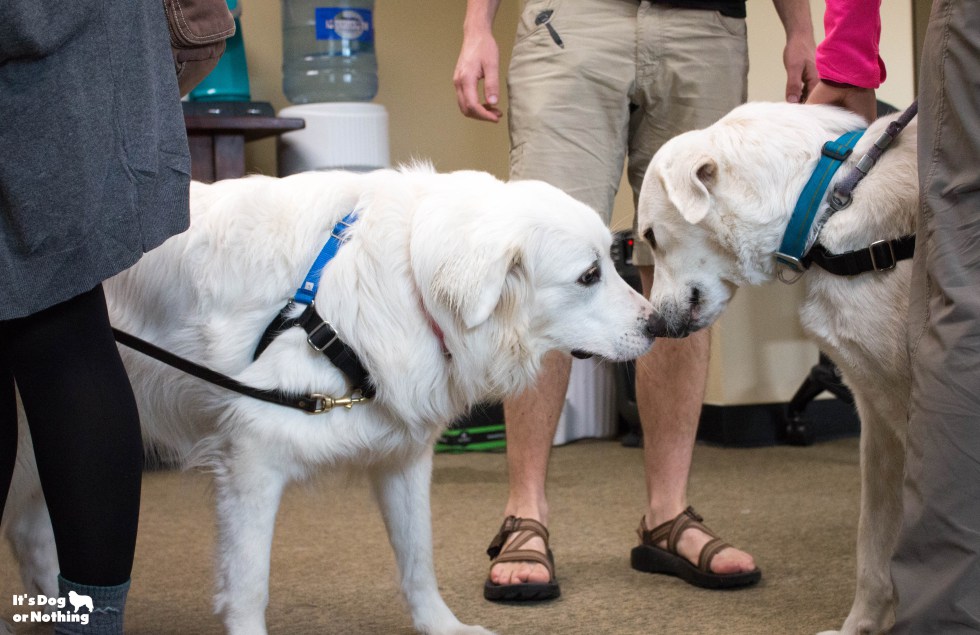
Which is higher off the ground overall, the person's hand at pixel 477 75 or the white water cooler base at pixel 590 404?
the person's hand at pixel 477 75

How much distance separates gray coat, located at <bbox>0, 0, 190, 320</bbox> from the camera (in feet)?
3.51

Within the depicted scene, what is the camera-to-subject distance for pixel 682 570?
2.11 metres

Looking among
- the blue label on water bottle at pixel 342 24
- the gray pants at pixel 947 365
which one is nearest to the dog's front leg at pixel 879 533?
the gray pants at pixel 947 365

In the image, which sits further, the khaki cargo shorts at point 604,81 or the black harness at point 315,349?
the khaki cargo shorts at point 604,81

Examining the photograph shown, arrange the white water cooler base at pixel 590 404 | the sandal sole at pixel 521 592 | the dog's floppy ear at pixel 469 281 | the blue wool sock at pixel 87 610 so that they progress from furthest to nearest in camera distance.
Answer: the white water cooler base at pixel 590 404 < the sandal sole at pixel 521 592 < the dog's floppy ear at pixel 469 281 < the blue wool sock at pixel 87 610

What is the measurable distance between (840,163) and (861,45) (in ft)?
0.70

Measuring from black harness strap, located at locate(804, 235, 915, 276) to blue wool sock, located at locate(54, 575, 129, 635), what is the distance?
1116 millimetres

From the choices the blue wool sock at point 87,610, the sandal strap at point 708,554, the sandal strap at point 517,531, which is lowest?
the sandal strap at point 708,554

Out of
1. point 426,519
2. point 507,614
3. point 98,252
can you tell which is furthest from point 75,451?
point 507,614

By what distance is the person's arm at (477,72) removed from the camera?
6.51 ft

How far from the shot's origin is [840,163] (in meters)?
1.53

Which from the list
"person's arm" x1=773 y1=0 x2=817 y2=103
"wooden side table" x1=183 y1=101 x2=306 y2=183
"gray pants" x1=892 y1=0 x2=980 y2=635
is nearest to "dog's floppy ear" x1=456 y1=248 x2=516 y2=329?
"gray pants" x1=892 y1=0 x2=980 y2=635

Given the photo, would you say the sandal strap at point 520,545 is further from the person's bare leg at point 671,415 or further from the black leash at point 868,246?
the black leash at point 868,246

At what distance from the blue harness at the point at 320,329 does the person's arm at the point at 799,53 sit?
119 cm
